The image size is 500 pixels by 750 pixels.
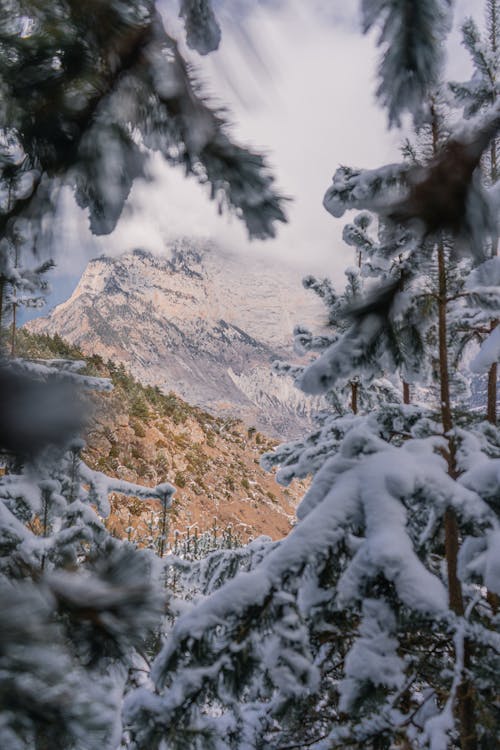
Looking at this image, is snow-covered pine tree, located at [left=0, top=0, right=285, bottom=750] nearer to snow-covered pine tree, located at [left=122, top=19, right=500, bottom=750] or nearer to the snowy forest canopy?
the snowy forest canopy

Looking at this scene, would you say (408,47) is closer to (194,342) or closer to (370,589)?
(370,589)

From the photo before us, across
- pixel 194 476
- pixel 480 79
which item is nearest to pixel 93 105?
pixel 480 79

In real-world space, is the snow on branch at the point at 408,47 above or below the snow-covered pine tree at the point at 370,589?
above

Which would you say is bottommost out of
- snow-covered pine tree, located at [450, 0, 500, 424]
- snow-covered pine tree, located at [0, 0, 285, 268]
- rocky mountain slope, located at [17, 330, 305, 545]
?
rocky mountain slope, located at [17, 330, 305, 545]

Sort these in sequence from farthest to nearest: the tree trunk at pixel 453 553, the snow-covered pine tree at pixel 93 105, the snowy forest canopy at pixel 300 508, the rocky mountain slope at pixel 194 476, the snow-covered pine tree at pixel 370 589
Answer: the rocky mountain slope at pixel 194 476 < the tree trunk at pixel 453 553 < the snow-covered pine tree at pixel 93 105 < the snow-covered pine tree at pixel 370 589 < the snowy forest canopy at pixel 300 508

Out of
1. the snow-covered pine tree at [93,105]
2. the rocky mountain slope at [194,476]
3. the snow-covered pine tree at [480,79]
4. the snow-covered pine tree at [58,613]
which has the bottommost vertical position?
the rocky mountain slope at [194,476]

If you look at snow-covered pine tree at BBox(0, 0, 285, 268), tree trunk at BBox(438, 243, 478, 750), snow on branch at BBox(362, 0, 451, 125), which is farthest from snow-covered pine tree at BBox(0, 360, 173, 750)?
snow on branch at BBox(362, 0, 451, 125)

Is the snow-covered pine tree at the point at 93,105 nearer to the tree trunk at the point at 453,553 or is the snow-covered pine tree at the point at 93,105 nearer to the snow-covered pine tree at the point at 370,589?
the snow-covered pine tree at the point at 370,589

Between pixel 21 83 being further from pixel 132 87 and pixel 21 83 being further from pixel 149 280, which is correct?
pixel 149 280

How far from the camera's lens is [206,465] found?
3503 cm

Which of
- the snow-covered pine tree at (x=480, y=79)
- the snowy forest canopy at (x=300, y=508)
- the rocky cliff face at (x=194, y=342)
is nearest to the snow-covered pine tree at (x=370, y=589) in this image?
the snowy forest canopy at (x=300, y=508)

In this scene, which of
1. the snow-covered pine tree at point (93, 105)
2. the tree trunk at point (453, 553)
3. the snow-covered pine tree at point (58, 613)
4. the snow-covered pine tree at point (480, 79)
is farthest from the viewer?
the snow-covered pine tree at point (480, 79)

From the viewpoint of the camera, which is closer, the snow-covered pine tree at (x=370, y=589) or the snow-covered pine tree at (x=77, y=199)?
the snow-covered pine tree at (x=77, y=199)

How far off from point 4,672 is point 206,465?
3472cm
